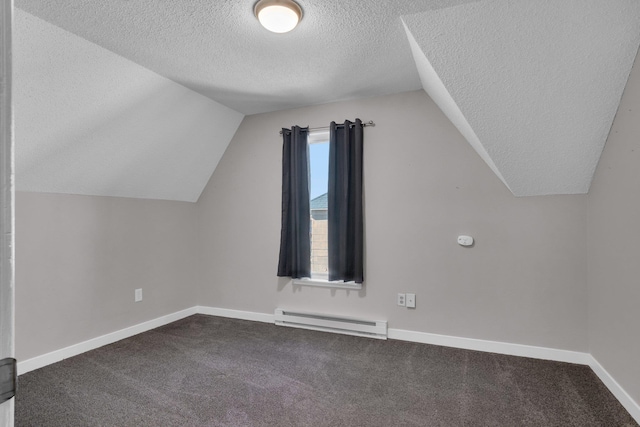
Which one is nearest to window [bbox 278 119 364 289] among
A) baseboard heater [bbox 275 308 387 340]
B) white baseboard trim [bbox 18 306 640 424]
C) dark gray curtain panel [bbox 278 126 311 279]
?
dark gray curtain panel [bbox 278 126 311 279]

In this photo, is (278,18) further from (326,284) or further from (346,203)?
(326,284)

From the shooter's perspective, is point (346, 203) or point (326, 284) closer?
point (346, 203)

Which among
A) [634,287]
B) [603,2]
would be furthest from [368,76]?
[634,287]

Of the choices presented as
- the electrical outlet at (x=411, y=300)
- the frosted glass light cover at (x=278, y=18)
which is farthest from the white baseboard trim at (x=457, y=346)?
the frosted glass light cover at (x=278, y=18)

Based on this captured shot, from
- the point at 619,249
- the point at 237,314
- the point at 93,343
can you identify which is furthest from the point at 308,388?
the point at 619,249

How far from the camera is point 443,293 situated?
113 inches

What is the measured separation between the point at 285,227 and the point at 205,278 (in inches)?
48.8

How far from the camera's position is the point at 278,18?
1.83m

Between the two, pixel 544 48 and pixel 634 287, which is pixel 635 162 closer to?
pixel 634 287

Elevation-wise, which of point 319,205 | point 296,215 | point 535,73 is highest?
point 535,73

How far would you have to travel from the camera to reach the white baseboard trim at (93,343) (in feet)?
7.93

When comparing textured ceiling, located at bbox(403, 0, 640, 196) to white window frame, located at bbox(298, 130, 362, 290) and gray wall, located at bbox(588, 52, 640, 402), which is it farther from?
white window frame, located at bbox(298, 130, 362, 290)

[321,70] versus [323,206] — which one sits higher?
[321,70]

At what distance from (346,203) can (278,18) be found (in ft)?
5.51
